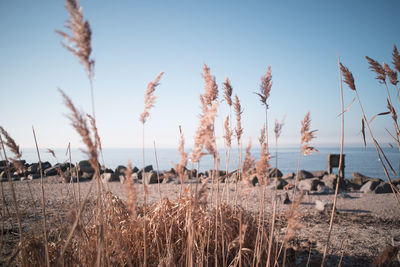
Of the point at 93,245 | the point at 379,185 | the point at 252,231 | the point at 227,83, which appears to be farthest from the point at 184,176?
the point at 379,185

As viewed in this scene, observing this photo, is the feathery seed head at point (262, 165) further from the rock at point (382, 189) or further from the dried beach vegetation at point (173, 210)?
the rock at point (382, 189)

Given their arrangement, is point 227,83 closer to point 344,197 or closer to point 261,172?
point 261,172

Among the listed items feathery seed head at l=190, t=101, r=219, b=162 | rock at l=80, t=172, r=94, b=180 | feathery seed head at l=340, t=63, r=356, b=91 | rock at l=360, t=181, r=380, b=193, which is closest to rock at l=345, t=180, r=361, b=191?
rock at l=360, t=181, r=380, b=193

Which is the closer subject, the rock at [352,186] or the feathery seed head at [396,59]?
the feathery seed head at [396,59]

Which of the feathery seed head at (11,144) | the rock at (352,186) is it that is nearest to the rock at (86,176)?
the feathery seed head at (11,144)

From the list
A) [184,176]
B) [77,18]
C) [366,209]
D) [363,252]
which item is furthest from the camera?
[366,209]

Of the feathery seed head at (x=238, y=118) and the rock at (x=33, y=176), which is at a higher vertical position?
the feathery seed head at (x=238, y=118)

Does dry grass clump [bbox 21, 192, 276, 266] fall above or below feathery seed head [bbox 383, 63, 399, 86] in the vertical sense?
below

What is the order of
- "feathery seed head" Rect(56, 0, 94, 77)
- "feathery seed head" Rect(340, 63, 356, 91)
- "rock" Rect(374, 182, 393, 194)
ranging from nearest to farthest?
"feathery seed head" Rect(56, 0, 94, 77), "feathery seed head" Rect(340, 63, 356, 91), "rock" Rect(374, 182, 393, 194)

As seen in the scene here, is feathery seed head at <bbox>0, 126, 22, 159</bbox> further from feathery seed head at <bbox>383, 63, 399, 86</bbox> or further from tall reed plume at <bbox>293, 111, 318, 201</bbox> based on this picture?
feathery seed head at <bbox>383, 63, 399, 86</bbox>

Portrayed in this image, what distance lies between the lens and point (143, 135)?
1659mm

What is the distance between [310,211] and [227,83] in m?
4.20

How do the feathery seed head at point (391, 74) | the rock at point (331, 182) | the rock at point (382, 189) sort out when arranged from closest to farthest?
the feathery seed head at point (391, 74) → the rock at point (382, 189) → the rock at point (331, 182)

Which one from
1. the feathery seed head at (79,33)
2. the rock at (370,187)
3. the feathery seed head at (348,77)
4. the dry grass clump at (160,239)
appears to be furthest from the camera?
the rock at (370,187)
